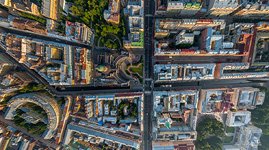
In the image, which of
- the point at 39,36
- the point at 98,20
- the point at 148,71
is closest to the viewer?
the point at 98,20

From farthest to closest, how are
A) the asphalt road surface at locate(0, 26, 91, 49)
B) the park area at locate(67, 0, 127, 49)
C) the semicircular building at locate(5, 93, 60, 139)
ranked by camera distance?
1. the asphalt road surface at locate(0, 26, 91, 49)
2. the semicircular building at locate(5, 93, 60, 139)
3. the park area at locate(67, 0, 127, 49)

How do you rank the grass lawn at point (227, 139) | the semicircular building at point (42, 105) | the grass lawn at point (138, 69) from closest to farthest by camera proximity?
1. the semicircular building at point (42, 105)
2. the grass lawn at point (138, 69)
3. the grass lawn at point (227, 139)

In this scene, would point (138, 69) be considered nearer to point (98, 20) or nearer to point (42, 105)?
point (98, 20)

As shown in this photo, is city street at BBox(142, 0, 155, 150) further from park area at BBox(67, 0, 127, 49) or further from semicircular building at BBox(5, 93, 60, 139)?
semicircular building at BBox(5, 93, 60, 139)

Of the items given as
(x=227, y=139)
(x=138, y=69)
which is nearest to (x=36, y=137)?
(x=138, y=69)

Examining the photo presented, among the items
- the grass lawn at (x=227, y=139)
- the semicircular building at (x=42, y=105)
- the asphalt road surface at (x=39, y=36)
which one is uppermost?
the asphalt road surface at (x=39, y=36)

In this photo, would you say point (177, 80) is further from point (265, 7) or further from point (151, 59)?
point (265, 7)

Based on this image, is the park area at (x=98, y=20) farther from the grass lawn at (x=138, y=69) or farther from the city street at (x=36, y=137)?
the city street at (x=36, y=137)

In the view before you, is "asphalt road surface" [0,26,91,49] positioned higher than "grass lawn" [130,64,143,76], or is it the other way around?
"asphalt road surface" [0,26,91,49]

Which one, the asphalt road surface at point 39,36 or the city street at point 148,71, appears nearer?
the asphalt road surface at point 39,36

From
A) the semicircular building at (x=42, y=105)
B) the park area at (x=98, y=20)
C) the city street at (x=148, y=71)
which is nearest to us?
the park area at (x=98, y=20)

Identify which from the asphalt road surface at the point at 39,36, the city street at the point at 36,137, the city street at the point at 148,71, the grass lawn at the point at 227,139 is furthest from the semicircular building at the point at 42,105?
the grass lawn at the point at 227,139

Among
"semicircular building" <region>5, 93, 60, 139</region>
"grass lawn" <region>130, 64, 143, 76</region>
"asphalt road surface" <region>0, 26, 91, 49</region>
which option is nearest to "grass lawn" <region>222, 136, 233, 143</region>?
"grass lawn" <region>130, 64, 143, 76</region>
